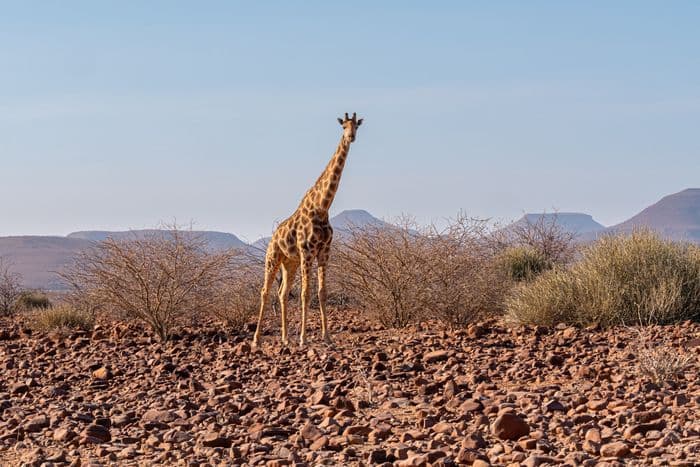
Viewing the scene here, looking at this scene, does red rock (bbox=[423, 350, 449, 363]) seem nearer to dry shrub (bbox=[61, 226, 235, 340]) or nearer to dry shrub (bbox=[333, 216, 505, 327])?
dry shrub (bbox=[333, 216, 505, 327])

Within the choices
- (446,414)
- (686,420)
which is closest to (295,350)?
(446,414)

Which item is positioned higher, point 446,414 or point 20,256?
point 20,256

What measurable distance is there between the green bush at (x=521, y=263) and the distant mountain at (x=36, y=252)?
261 feet

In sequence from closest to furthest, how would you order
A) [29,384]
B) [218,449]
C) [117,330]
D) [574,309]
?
[218,449], [29,384], [574,309], [117,330]

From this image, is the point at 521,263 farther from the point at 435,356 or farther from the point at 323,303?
the point at 435,356

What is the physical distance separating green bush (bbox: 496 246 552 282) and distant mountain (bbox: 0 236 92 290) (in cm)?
7963

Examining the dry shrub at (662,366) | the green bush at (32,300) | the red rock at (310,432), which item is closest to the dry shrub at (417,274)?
the dry shrub at (662,366)

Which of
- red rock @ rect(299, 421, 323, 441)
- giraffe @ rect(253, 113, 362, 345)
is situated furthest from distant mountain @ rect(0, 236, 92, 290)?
red rock @ rect(299, 421, 323, 441)

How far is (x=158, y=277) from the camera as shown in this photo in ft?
51.7

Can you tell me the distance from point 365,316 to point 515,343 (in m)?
4.73

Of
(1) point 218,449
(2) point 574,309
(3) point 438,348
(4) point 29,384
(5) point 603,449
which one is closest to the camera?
(5) point 603,449

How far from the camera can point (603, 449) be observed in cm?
657

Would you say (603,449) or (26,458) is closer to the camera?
(603,449)

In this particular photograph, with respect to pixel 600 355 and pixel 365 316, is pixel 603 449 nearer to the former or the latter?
pixel 600 355
